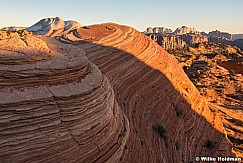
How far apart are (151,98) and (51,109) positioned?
945 cm

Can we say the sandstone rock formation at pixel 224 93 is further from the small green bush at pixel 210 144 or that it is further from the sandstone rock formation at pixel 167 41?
the sandstone rock formation at pixel 167 41

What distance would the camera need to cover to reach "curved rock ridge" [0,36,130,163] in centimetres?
775

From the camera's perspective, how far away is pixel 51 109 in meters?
8.46

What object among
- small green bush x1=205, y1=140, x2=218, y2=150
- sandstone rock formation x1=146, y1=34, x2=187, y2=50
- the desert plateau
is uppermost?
the desert plateau

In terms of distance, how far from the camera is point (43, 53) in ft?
32.3

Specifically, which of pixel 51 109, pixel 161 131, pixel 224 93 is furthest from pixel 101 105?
pixel 224 93

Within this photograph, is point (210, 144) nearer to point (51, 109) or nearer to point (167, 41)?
point (51, 109)

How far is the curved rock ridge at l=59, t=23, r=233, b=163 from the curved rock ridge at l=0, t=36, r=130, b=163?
2.61 metres

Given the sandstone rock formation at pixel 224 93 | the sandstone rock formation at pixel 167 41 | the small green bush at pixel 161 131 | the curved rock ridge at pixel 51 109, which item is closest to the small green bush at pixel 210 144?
the small green bush at pixel 161 131

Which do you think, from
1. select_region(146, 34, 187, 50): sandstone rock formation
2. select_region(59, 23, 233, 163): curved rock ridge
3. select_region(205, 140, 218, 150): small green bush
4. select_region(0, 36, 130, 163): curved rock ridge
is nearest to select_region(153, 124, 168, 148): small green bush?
select_region(59, 23, 233, 163): curved rock ridge

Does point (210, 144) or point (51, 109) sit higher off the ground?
point (51, 109)

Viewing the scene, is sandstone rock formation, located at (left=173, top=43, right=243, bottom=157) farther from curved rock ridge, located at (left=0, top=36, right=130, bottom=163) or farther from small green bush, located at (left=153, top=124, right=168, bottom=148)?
curved rock ridge, located at (left=0, top=36, right=130, bottom=163)

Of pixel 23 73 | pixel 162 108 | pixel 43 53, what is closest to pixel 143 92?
pixel 162 108

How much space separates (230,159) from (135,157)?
939 cm
